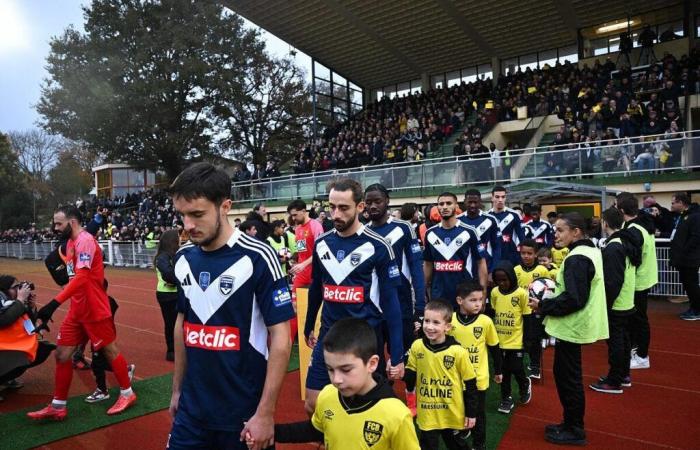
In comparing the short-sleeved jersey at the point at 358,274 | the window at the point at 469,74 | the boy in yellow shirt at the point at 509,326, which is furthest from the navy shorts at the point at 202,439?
the window at the point at 469,74

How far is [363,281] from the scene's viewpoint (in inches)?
154

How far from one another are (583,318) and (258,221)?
17.9ft

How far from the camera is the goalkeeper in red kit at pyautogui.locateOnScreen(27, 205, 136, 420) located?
5.23 m

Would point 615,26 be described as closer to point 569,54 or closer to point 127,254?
point 569,54

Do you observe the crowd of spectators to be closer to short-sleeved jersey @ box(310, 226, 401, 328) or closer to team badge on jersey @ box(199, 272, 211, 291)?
short-sleeved jersey @ box(310, 226, 401, 328)

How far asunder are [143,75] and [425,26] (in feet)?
65.2

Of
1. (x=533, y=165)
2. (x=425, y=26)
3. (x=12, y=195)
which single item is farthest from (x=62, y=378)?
(x=12, y=195)

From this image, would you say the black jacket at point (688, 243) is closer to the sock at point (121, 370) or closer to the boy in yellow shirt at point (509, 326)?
the boy in yellow shirt at point (509, 326)

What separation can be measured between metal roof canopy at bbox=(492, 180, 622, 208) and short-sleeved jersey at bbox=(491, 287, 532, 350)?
7.62 meters

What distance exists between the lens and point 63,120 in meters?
35.6

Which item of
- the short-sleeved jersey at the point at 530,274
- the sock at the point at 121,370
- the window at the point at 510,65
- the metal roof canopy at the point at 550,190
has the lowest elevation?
the sock at the point at 121,370

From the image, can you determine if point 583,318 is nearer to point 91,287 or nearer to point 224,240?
point 224,240

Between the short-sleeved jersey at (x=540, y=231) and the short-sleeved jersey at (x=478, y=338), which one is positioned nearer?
the short-sleeved jersey at (x=478, y=338)

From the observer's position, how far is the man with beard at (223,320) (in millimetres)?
2557
